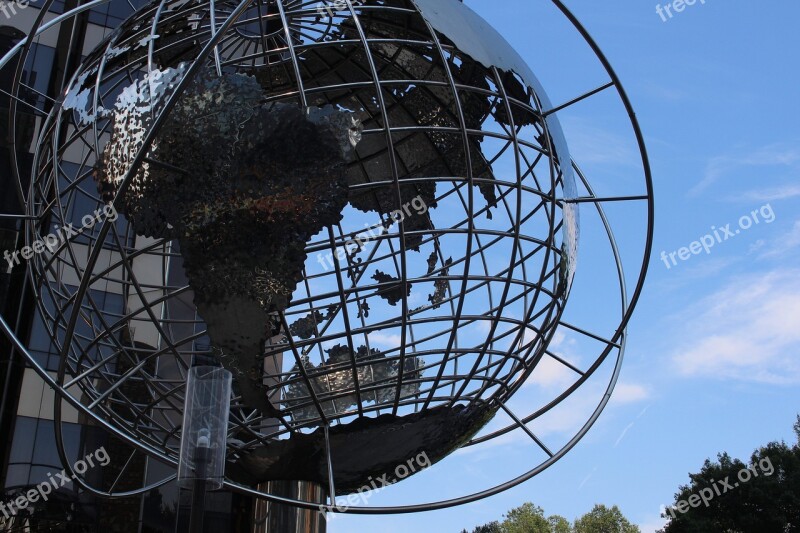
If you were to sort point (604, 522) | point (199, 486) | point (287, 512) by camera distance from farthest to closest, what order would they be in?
1. point (604, 522)
2. point (287, 512)
3. point (199, 486)

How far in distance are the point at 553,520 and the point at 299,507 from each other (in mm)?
28154

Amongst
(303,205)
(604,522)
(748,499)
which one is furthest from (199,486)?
(604,522)

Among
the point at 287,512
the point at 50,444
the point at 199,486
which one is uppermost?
the point at 50,444

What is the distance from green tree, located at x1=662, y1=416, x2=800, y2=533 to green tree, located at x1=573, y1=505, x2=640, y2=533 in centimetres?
1109

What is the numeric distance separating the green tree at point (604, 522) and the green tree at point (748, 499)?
36.4 ft

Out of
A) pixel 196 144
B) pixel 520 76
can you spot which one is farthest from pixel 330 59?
pixel 196 144

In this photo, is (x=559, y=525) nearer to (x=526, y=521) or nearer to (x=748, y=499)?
(x=526, y=521)

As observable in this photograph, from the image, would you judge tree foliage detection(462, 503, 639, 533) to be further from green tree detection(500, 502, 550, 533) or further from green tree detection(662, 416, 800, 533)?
green tree detection(662, 416, 800, 533)

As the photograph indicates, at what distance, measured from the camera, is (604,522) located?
30.1m

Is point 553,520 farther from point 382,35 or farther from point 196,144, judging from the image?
point 196,144

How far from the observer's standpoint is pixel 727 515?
18.0 meters

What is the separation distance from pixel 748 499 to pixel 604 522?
12.7m

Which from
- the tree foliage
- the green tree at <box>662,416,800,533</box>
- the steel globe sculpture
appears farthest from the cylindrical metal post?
the tree foliage

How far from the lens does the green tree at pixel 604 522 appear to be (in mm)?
29953
